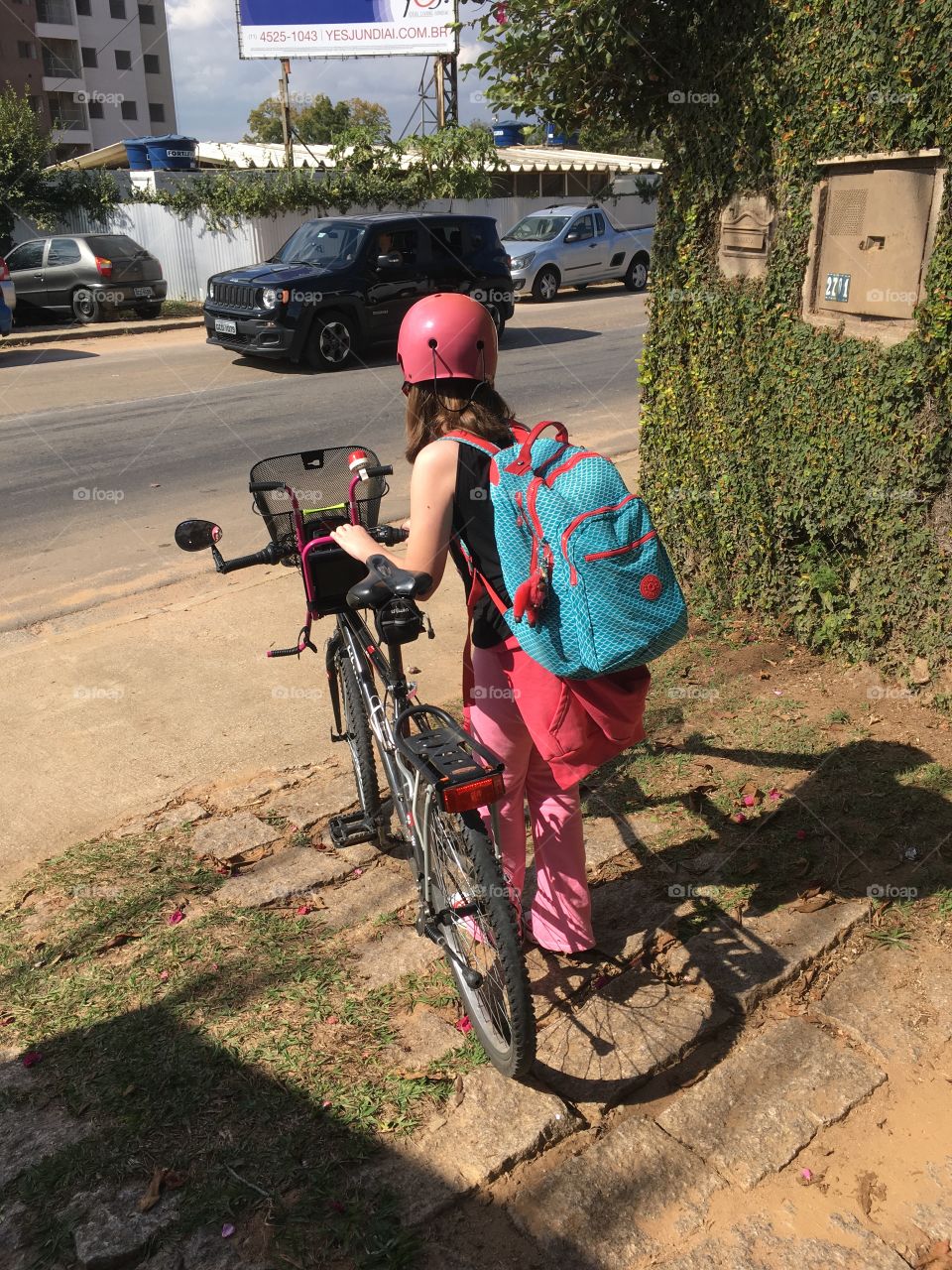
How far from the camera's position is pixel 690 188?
511 centimetres

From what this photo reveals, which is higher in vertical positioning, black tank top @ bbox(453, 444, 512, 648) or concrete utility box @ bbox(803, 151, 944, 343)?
concrete utility box @ bbox(803, 151, 944, 343)

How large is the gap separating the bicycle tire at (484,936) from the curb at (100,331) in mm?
17915

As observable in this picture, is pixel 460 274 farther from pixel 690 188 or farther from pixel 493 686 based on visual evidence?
pixel 493 686

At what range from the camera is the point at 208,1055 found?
2867 millimetres

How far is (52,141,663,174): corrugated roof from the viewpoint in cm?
2988

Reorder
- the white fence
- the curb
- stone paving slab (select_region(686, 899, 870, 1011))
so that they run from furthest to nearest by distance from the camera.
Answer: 1. the white fence
2. the curb
3. stone paving slab (select_region(686, 899, 870, 1011))

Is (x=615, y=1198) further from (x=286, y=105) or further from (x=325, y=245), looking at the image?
(x=286, y=105)

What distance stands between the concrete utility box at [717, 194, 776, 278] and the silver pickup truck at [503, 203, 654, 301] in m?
17.8

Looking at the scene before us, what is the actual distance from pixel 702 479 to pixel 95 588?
3.92 metres

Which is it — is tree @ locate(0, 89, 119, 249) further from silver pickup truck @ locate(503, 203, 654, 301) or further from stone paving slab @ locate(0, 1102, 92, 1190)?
stone paving slab @ locate(0, 1102, 92, 1190)

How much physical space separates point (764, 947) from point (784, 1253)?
106cm

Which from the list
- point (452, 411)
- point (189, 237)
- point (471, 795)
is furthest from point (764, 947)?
point (189, 237)

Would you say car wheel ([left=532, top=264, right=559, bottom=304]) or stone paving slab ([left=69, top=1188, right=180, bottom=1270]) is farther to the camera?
car wheel ([left=532, top=264, right=559, bottom=304])

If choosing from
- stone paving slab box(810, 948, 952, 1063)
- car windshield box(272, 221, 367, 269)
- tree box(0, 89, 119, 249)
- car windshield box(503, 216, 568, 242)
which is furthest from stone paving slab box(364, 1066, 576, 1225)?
tree box(0, 89, 119, 249)
